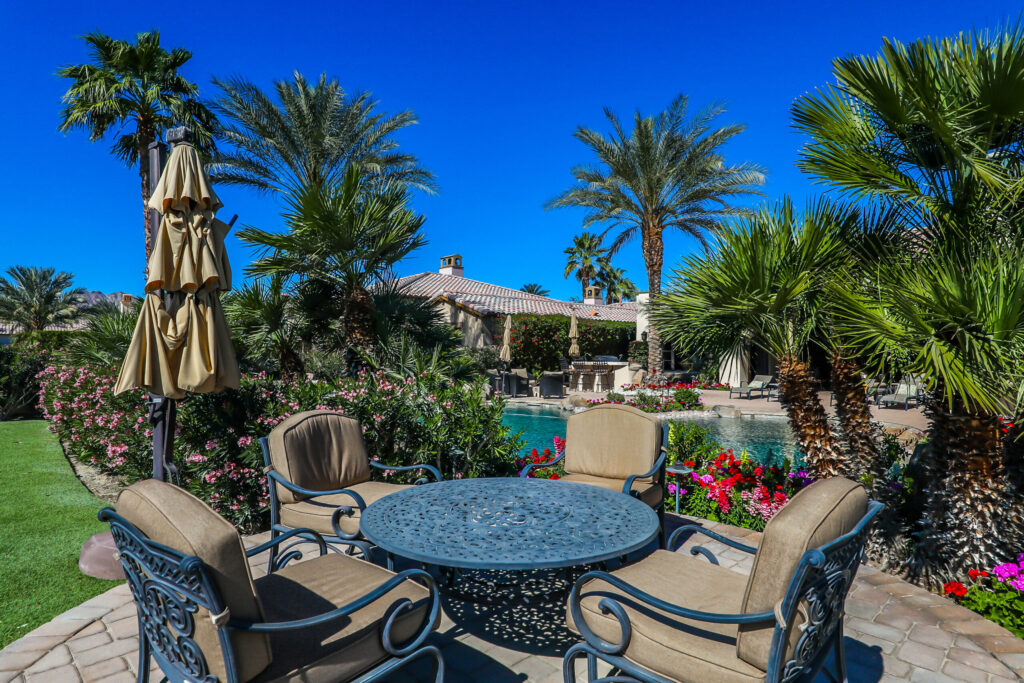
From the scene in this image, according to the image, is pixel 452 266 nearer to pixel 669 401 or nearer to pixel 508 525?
pixel 669 401

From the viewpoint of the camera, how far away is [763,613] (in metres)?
1.70

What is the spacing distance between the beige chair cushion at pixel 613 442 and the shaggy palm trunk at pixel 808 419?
1235 mm

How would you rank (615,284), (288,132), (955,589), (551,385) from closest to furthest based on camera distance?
1. (955,589)
2. (288,132)
3. (551,385)
4. (615,284)

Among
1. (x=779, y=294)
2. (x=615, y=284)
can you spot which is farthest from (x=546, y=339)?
(x=615, y=284)

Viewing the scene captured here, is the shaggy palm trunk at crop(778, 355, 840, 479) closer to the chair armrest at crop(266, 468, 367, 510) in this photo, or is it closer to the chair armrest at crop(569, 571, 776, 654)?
the chair armrest at crop(569, 571, 776, 654)

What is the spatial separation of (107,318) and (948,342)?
10783mm

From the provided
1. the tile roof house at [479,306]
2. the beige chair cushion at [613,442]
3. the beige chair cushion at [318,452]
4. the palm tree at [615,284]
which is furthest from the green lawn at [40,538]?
the palm tree at [615,284]

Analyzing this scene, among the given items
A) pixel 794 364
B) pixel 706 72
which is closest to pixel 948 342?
pixel 794 364

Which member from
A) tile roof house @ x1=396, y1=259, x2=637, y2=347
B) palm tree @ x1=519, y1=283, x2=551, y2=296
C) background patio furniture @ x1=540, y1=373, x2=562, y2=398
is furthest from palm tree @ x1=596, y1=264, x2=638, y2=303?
background patio furniture @ x1=540, y1=373, x2=562, y2=398

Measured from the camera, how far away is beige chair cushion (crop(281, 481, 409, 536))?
11.3 feet

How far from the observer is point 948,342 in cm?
328

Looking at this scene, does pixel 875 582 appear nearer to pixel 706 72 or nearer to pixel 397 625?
pixel 397 625

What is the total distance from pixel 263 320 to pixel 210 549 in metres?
8.83

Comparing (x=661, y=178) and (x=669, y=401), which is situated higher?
(x=661, y=178)
